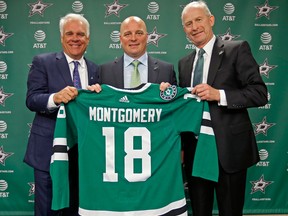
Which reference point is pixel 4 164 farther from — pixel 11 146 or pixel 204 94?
pixel 204 94

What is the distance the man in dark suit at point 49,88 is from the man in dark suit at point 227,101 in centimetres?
68

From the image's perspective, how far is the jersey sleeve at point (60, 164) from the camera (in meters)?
1.73

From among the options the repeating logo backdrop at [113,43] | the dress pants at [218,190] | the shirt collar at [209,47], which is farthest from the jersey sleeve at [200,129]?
the repeating logo backdrop at [113,43]

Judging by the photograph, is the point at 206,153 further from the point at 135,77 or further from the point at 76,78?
the point at 76,78

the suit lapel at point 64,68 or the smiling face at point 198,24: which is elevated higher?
the smiling face at point 198,24

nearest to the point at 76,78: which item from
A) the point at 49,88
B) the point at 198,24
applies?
the point at 49,88

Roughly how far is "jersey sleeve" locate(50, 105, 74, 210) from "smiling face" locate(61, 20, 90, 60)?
0.46 metres

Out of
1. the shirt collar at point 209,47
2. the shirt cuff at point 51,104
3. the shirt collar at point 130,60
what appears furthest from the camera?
the shirt collar at point 130,60

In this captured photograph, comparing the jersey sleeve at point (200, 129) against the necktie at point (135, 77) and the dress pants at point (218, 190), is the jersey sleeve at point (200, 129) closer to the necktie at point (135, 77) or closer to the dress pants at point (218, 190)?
the dress pants at point (218, 190)

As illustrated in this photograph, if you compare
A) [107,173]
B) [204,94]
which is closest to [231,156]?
[204,94]

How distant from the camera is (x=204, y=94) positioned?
1714 mm

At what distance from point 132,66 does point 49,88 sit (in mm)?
532

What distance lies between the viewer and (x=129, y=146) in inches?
69.6

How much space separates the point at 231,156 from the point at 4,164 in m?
2.03
